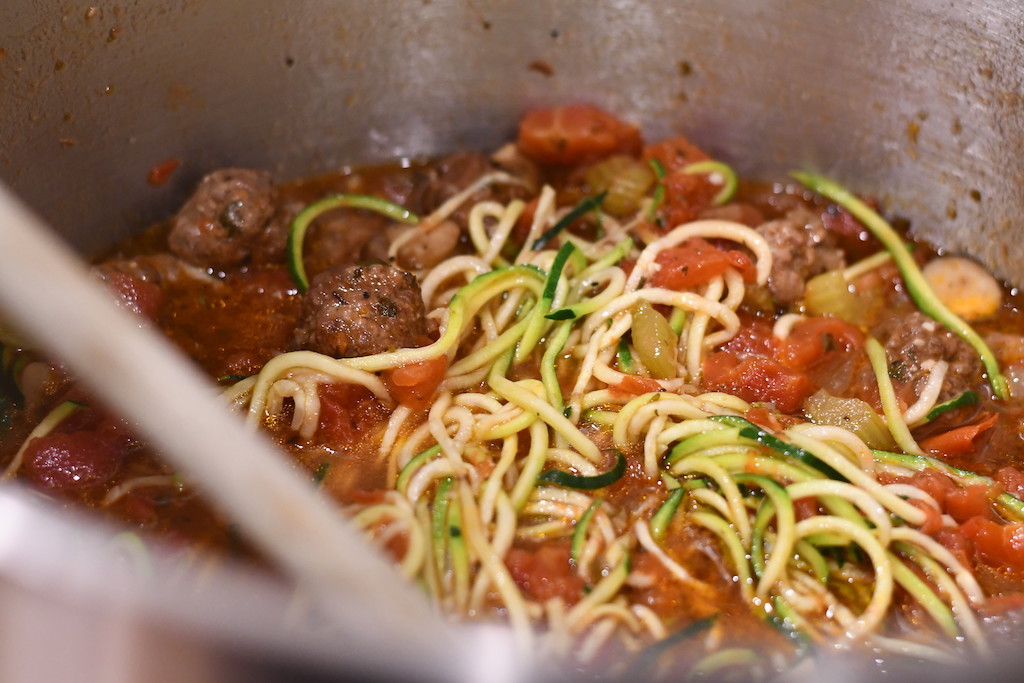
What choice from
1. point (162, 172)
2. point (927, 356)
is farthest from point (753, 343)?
point (162, 172)

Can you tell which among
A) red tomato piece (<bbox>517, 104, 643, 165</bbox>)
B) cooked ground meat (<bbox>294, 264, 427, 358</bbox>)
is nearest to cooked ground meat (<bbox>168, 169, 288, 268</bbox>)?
cooked ground meat (<bbox>294, 264, 427, 358</bbox>)

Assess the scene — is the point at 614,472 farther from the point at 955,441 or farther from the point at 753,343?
the point at 955,441

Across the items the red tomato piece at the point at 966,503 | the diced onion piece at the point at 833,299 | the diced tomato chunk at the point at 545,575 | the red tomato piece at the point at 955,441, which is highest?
the diced onion piece at the point at 833,299

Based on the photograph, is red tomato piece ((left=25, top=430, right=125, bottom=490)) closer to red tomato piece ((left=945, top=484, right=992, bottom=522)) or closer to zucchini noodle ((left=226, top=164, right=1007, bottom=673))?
zucchini noodle ((left=226, top=164, right=1007, bottom=673))

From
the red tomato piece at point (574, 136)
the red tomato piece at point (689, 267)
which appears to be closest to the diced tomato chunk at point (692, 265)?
the red tomato piece at point (689, 267)

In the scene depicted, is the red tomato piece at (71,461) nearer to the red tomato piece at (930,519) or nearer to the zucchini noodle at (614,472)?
the zucchini noodle at (614,472)

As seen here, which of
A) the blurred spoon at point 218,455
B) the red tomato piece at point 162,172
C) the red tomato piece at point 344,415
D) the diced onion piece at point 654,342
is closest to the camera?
the blurred spoon at point 218,455

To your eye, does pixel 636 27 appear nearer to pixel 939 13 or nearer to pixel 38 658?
pixel 939 13
